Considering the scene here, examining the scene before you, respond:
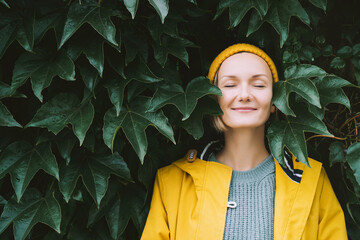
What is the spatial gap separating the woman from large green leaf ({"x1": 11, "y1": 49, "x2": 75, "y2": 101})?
1.86 feet

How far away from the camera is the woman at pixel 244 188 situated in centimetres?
126

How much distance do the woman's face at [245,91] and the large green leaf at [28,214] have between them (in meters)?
0.70

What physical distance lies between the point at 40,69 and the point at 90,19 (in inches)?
9.7

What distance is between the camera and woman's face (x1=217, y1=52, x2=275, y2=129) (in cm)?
126

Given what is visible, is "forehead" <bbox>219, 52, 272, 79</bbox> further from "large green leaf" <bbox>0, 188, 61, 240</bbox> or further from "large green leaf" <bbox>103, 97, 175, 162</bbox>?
"large green leaf" <bbox>0, 188, 61, 240</bbox>

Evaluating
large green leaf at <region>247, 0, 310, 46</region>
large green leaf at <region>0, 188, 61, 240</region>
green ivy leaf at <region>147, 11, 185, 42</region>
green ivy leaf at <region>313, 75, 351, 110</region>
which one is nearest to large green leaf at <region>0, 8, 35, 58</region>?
green ivy leaf at <region>147, 11, 185, 42</region>

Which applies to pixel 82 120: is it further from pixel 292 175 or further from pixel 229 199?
pixel 292 175

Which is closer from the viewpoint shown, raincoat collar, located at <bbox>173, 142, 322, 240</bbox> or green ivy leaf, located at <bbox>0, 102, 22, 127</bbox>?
green ivy leaf, located at <bbox>0, 102, 22, 127</bbox>

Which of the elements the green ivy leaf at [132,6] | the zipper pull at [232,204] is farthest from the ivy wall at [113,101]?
the zipper pull at [232,204]

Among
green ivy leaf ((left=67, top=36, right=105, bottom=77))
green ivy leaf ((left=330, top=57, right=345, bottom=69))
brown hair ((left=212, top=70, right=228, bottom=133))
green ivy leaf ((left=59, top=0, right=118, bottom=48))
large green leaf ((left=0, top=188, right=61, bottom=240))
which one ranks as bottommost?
large green leaf ((left=0, top=188, right=61, bottom=240))

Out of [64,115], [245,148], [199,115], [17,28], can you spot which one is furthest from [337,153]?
[17,28]

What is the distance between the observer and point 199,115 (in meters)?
1.25

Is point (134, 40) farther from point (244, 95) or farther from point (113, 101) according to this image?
point (244, 95)

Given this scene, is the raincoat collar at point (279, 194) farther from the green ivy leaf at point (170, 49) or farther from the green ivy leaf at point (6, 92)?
the green ivy leaf at point (6, 92)
